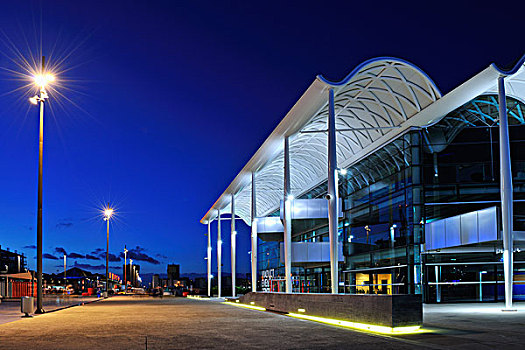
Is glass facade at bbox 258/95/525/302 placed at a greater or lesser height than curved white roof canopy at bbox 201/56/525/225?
lesser

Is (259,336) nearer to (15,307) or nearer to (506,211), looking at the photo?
(506,211)

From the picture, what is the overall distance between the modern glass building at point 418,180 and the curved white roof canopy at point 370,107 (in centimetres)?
8

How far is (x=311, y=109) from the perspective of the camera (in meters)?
29.8

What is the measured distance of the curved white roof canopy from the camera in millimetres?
27531

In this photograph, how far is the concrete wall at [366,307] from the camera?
50.7 feet

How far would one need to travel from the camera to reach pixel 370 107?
34688 mm

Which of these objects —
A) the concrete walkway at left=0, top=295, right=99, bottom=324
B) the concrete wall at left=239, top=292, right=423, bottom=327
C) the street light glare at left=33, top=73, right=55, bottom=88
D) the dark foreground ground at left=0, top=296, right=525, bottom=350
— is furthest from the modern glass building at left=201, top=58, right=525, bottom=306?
the concrete walkway at left=0, top=295, right=99, bottom=324

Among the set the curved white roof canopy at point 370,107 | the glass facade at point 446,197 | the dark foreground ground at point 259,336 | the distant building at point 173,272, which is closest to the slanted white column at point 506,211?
the curved white roof canopy at point 370,107

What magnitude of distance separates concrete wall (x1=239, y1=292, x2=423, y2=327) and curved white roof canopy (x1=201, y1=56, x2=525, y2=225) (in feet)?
34.1

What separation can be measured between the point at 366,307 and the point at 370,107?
19.8 meters

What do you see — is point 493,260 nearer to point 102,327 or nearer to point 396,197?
point 396,197

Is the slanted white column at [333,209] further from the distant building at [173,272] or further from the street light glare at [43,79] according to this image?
the distant building at [173,272]

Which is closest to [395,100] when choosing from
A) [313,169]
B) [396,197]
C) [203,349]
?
[396,197]

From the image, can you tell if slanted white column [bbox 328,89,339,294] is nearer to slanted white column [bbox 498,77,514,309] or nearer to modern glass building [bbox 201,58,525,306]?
modern glass building [bbox 201,58,525,306]
